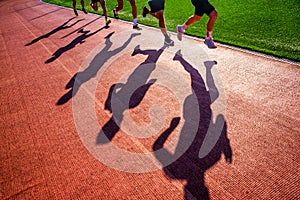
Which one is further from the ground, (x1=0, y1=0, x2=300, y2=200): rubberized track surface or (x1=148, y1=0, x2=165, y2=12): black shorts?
(x1=148, y1=0, x2=165, y2=12): black shorts

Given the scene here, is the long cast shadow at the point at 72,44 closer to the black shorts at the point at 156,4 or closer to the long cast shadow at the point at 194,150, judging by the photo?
the black shorts at the point at 156,4

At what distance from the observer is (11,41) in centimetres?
987

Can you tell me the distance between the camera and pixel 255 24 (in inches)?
284

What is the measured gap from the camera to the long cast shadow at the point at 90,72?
492cm

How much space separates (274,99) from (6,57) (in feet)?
27.4

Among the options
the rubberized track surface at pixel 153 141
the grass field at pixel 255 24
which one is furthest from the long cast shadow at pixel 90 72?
the grass field at pixel 255 24

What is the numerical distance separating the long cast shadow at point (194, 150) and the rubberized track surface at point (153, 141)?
16 millimetres

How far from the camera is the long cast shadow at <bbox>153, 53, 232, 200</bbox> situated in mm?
2686

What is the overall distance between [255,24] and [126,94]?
5168 mm

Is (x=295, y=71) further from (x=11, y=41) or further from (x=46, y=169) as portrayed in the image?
(x=11, y=41)

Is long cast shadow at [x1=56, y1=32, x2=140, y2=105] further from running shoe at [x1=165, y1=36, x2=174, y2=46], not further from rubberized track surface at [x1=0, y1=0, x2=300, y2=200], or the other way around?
running shoe at [x1=165, y1=36, x2=174, y2=46]

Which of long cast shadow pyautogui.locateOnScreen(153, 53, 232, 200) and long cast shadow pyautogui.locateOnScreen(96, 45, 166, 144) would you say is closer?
long cast shadow pyautogui.locateOnScreen(153, 53, 232, 200)

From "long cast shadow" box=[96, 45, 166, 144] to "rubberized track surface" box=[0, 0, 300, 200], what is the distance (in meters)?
0.14

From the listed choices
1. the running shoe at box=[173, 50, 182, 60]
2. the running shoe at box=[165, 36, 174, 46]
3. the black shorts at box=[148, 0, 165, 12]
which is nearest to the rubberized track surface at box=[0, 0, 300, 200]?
the running shoe at box=[173, 50, 182, 60]
